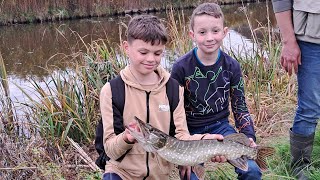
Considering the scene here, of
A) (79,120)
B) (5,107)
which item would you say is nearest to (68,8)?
(5,107)

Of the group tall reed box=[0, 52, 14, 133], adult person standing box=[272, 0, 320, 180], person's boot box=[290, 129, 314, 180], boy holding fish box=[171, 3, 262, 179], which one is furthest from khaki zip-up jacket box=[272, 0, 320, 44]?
tall reed box=[0, 52, 14, 133]

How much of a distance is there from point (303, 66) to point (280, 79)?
2980mm

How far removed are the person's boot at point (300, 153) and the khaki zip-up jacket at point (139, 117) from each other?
0.84m

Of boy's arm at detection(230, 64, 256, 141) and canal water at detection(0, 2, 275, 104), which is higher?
boy's arm at detection(230, 64, 256, 141)

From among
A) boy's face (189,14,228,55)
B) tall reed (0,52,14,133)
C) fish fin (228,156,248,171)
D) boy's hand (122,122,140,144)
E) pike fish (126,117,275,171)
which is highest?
boy's face (189,14,228,55)

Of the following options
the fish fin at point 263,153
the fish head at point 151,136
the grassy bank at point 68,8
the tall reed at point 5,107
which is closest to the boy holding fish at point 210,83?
the fish fin at point 263,153

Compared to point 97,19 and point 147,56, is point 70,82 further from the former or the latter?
point 97,19

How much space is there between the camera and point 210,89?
2748 millimetres

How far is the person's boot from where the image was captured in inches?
113

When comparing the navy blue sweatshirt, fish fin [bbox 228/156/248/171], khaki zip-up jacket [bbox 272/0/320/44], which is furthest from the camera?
the navy blue sweatshirt

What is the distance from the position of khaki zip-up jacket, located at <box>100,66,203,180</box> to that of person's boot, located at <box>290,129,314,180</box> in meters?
0.84

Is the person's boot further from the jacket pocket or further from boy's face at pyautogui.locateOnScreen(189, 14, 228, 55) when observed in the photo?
the jacket pocket

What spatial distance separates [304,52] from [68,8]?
17137 millimetres

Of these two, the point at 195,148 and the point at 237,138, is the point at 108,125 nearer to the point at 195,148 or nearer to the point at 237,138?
the point at 195,148
